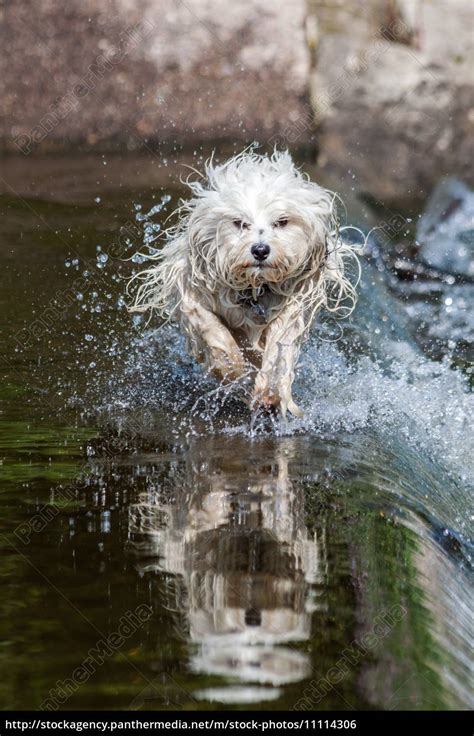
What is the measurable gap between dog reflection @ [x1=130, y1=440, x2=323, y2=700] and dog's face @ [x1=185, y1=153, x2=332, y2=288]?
111 cm

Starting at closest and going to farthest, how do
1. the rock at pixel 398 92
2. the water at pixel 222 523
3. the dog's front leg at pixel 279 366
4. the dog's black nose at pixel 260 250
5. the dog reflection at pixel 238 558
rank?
the water at pixel 222 523
the dog reflection at pixel 238 558
the dog's black nose at pixel 260 250
the dog's front leg at pixel 279 366
the rock at pixel 398 92

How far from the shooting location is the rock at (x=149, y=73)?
13688 millimetres

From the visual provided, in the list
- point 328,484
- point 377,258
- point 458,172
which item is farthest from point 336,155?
point 328,484

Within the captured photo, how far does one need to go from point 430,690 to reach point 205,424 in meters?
2.97

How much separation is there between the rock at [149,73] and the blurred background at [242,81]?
0.05 feet

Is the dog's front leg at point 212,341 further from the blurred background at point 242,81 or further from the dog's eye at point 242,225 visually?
the blurred background at point 242,81

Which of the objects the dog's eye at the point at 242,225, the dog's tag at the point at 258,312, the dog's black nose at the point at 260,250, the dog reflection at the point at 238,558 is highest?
the dog's eye at the point at 242,225

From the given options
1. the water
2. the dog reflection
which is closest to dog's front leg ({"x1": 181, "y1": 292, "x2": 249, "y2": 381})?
the water

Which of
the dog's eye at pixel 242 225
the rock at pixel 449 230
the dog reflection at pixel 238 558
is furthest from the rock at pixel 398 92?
the dog reflection at pixel 238 558

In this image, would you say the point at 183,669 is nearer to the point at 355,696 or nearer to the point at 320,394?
the point at 355,696

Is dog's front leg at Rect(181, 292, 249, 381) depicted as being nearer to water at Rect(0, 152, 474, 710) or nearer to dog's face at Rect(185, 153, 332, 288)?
water at Rect(0, 152, 474, 710)

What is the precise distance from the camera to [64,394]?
245 inches

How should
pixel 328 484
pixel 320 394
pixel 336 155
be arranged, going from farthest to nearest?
pixel 336 155 → pixel 320 394 → pixel 328 484

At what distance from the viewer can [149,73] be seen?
45.8 feet
